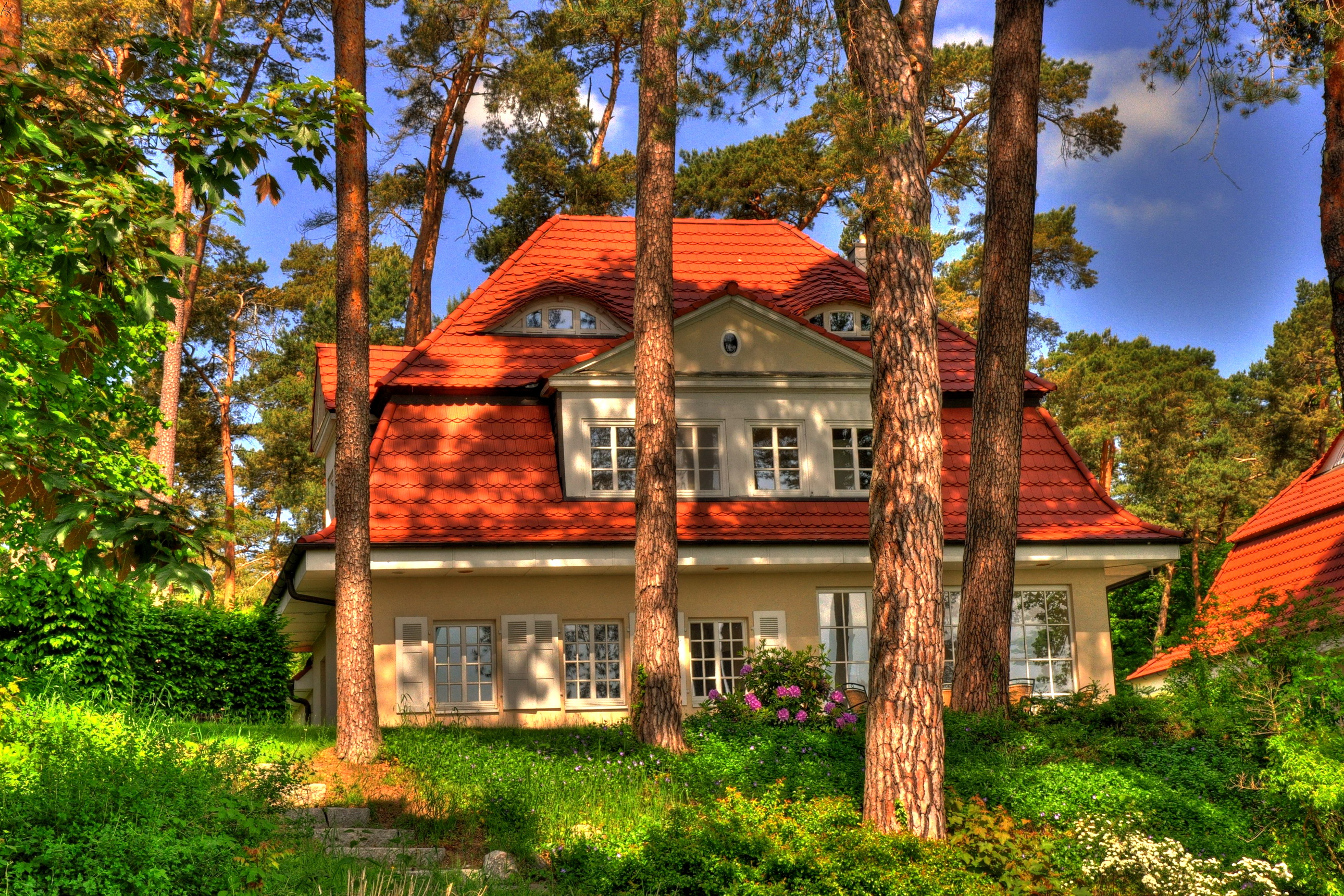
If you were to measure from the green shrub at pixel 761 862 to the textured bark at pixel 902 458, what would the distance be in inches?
20.7

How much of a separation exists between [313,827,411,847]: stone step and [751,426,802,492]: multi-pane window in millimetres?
9437

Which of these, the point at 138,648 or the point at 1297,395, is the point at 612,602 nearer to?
the point at 138,648

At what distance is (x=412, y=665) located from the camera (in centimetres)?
1544

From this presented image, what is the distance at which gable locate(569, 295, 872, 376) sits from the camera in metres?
17.3

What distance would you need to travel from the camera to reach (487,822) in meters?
8.81

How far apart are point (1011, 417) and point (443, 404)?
8.20m

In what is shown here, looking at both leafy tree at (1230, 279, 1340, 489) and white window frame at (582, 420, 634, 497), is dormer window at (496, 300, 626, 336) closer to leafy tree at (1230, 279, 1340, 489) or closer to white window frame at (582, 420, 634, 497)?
white window frame at (582, 420, 634, 497)

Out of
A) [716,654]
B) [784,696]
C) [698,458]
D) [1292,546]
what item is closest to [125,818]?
[784,696]

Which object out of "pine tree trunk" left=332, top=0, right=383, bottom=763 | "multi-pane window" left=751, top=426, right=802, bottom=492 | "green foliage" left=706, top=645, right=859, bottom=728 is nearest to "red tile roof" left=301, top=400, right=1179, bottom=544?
"multi-pane window" left=751, top=426, right=802, bottom=492

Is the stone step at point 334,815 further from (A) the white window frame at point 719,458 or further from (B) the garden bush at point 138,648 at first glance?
(A) the white window frame at point 719,458

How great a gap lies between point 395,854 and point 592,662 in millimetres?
8293

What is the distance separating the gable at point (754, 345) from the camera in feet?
56.8

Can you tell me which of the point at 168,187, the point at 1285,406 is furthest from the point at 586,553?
the point at 1285,406

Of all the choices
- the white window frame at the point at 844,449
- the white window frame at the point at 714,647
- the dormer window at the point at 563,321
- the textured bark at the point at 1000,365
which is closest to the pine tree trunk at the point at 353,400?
the white window frame at the point at 714,647
